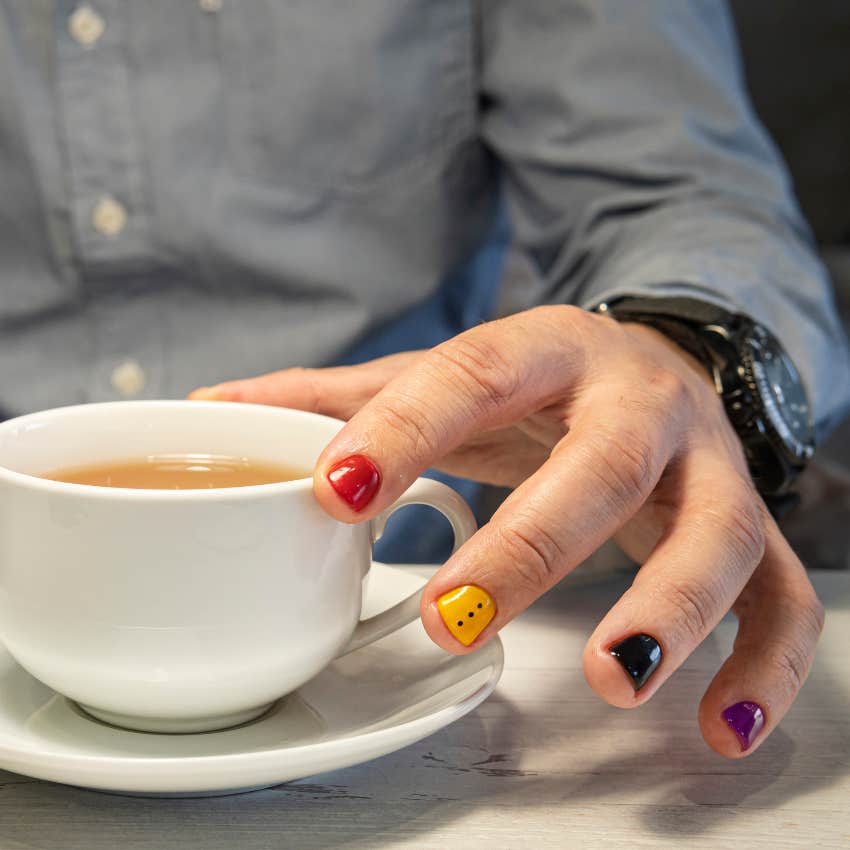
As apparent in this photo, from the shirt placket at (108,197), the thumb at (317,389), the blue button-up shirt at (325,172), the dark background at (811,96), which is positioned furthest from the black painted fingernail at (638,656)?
the dark background at (811,96)

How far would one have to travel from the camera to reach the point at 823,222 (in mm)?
2348

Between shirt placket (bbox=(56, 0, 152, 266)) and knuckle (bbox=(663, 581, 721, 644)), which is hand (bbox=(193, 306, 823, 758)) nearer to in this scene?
knuckle (bbox=(663, 581, 721, 644))

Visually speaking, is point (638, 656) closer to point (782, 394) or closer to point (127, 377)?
point (782, 394)

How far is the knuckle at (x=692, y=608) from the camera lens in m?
0.49

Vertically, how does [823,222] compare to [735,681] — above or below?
below

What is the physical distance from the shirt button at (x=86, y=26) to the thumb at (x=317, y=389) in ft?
1.45

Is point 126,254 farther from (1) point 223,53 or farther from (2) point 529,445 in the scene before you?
(2) point 529,445

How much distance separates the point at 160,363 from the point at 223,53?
11.4 inches

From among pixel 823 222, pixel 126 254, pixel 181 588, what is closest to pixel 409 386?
pixel 181 588

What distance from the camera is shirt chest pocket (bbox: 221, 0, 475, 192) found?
102cm

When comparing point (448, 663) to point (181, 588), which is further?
A: point (448, 663)

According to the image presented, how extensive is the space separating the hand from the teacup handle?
3 centimetres

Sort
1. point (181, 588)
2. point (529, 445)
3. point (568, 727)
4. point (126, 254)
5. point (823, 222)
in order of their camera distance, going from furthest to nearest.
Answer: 1. point (823, 222)
2. point (126, 254)
3. point (529, 445)
4. point (568, 727)
5. point (181, 588)

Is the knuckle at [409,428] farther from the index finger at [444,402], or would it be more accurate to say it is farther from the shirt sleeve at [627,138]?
the shirt sleeve at [627,138]
